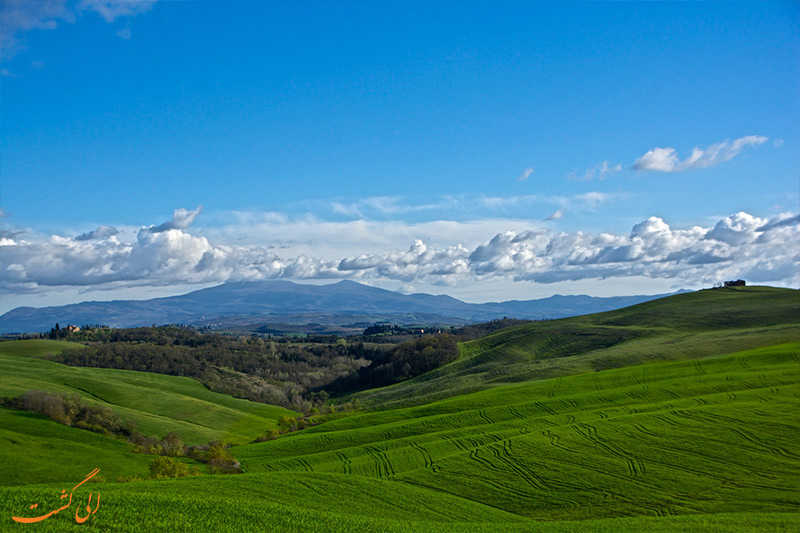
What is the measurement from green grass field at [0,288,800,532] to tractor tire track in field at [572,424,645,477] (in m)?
0.17

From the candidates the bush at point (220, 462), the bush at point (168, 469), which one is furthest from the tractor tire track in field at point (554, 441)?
the bush at point (168, 469)

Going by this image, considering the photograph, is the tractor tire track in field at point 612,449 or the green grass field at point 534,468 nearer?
the green grass field at point 534,468

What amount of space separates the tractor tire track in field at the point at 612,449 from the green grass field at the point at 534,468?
17 centimetres

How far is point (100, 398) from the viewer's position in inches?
4904

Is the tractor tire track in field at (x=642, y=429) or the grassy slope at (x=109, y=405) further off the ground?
the tractor tire track in field at (x=642, y=429)

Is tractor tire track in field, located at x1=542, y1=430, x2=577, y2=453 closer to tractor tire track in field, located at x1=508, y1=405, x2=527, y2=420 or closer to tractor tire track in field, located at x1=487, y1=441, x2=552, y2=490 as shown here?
tractor tire track in field, located at x1=487, y1=441, x2=552, y2=490

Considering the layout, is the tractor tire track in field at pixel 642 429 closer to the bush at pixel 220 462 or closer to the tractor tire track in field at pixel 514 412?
the tractor tire track in field at pixel 514 412

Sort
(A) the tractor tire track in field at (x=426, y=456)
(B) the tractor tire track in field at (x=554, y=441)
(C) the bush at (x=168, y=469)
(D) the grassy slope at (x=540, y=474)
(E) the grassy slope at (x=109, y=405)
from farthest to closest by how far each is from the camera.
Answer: (E) the grassy slope at (x=109, y=405) → (C) the bush at (x=168, y=469) → (A) the tractor tire track in field at (x=426, y=456) → (B) the tractor tire track in field at (x=554, y=441) → (D) the grassy slope at (x=540, y=474)

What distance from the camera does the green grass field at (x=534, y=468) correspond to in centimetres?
2727

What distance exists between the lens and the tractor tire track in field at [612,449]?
43594 mm

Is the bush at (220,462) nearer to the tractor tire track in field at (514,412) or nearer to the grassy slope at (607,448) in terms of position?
the grassy slope at (607,448)

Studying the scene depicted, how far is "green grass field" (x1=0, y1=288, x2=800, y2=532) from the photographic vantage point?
27.3 meters

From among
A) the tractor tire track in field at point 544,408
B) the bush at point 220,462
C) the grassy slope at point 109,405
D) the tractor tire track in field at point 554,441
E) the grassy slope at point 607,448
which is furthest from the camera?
the tractor tire track in field at point 544,408

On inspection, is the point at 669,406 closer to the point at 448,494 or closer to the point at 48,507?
the point at 448,494
